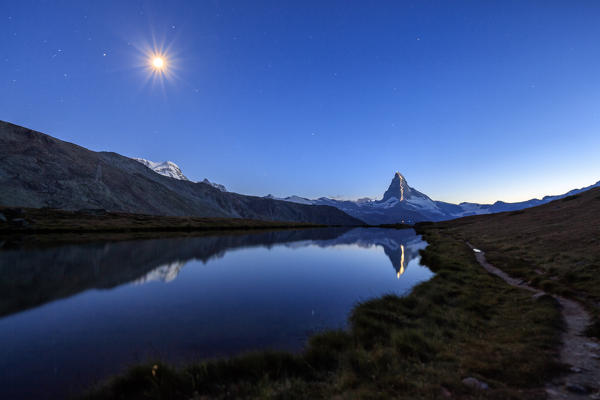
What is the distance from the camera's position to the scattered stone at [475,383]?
24.0 feet

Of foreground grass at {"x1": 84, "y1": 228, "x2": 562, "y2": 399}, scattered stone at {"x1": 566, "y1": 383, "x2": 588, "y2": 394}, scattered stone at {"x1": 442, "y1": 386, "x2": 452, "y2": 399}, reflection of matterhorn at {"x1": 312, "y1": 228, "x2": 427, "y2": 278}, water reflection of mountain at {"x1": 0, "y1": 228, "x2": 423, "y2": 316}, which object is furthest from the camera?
reflection of matterhorn at {"x1": 312, "y1": 228, "x2": 427, "y2": 278}

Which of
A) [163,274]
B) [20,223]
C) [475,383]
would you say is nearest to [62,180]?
[20,223]

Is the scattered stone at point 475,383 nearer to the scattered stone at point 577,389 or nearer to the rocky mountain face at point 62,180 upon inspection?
the scattered stone at point 577,389

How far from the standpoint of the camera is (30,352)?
10.8 metres

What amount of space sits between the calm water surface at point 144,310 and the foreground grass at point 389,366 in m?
1.96

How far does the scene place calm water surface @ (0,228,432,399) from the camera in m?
10.3

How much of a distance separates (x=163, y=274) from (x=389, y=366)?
2379 centimetres

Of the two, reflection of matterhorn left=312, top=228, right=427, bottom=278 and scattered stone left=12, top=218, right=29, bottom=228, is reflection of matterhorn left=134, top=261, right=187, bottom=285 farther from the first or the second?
scattered stone left=12, top=218, right=29, bottom=228

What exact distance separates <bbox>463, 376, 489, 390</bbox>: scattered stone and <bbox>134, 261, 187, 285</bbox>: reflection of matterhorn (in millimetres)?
23042

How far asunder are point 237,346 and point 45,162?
17918 centimetres

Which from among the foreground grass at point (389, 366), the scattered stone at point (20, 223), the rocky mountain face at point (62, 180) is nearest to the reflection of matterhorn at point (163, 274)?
the foreground grass at point (389, 366)

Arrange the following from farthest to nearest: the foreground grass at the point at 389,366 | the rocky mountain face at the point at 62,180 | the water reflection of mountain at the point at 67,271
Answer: the rocky mountain face at the point at 62,180 < the water reflection of mountain at the point at 67,271 < the foreground grass at the point at 389,366

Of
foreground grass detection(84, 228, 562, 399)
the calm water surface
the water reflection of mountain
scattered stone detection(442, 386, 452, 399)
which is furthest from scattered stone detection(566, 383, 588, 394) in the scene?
the water reflection of mountain

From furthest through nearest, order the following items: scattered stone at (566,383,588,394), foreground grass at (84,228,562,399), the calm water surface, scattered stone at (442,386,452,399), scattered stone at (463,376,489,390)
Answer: the calm water surface < foreground grass at (84,228,562,399) < scattered stone at (463,376,489,390) < scattered stone at (566,383,588,394) < scattered stone at (442,386,452,399)
